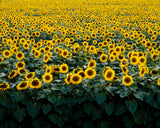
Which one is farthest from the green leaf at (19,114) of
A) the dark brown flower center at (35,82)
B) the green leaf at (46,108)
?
the dark brown flower center at (35,82)

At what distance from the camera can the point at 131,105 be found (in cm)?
324

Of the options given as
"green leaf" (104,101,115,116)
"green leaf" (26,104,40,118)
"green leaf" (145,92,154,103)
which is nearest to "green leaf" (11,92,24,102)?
"green leaf" (26,104,40,118)

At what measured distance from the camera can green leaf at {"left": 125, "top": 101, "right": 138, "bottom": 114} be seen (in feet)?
10.5

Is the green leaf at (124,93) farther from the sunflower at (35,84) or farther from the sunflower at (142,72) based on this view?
the sunflower at (35,84)

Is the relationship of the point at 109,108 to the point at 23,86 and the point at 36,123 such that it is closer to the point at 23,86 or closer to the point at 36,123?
the point at 36,123

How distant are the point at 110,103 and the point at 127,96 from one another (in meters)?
0.32

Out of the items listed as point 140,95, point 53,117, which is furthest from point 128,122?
point 53,117

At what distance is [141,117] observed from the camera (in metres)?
3.38

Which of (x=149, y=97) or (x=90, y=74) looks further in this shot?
(x=90, y=74)

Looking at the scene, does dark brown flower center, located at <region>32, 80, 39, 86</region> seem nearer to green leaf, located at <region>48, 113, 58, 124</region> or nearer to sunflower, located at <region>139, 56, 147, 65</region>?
green leaf, located at <region>48, 113, 58, 124</region>

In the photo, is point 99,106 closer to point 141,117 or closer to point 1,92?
point 141,117

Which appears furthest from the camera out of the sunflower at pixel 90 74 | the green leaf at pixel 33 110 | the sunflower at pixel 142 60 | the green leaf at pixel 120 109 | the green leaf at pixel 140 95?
the sunflower at pixel 142 60

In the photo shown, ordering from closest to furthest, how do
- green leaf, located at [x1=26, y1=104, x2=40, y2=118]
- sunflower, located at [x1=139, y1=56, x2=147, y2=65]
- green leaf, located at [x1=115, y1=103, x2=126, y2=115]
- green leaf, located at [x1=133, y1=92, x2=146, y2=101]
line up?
green leaf, located at [x1=133, y1=92, x2=146, y2=101]
green leaf, located at [x1=115, y1=103, x2=126, y2=115]
green leaf, located at [x1=26, y1=104, x2=40, y2=118]
sunflower, located at [x1=139, y1=56, x2=147, y2=65]

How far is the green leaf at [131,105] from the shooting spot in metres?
3.20
